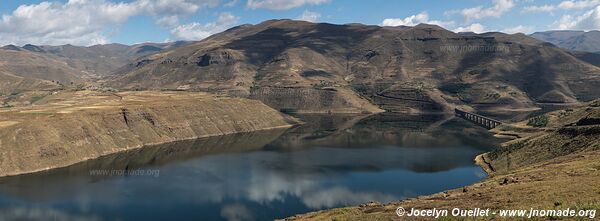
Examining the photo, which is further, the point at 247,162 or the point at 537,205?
the point at 247,162

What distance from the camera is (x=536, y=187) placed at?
6247 centimetres

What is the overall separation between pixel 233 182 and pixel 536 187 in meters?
79.6

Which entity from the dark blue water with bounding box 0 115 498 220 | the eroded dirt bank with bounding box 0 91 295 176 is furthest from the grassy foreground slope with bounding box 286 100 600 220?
the eroded dirt bank with bounding box 0 91 295 176

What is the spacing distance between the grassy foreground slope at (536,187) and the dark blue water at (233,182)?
15264mm

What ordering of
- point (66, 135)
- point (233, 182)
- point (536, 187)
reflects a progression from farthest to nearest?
point (66, 135) < point (233, 182) < point (536, 187)

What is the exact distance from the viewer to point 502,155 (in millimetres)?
138750

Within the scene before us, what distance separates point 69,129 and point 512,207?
15162 cm

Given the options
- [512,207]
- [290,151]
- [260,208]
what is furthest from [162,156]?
[512,207]

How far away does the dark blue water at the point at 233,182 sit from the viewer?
100000 mm

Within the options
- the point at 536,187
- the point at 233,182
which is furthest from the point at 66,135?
the point at 536,187

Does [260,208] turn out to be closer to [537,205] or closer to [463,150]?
[537,205]

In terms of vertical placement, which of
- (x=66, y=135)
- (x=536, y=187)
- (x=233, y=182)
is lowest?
(x=233, y=182)

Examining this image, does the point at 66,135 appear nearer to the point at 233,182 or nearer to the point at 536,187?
the point at 233,182

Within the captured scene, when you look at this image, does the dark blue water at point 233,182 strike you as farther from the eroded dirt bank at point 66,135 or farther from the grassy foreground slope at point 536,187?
the grassy foreground slope at point 536,187
